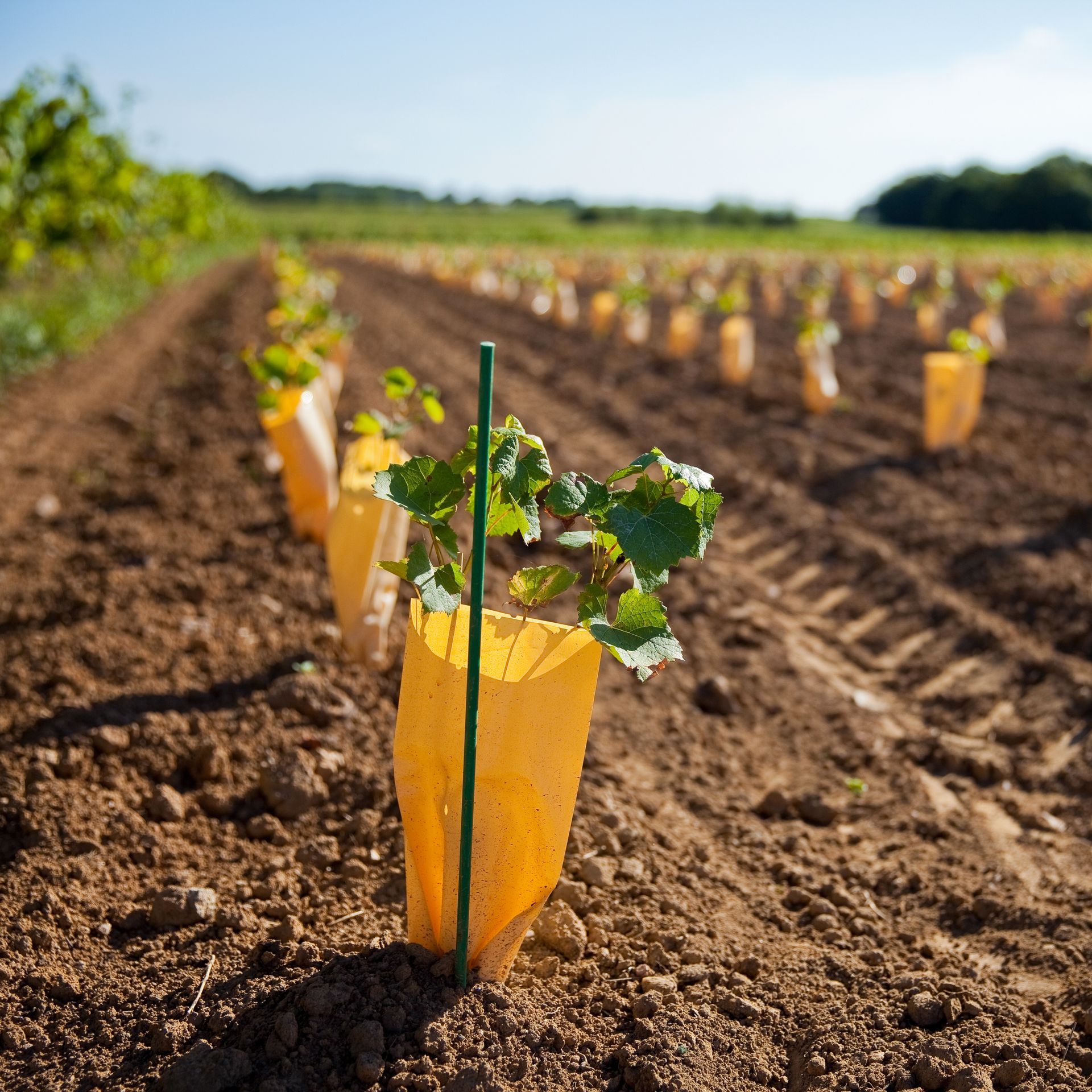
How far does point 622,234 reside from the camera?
56.5 metres

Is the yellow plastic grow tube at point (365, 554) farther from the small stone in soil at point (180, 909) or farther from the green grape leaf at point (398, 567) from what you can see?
the green grape leaf at point (398, 567)

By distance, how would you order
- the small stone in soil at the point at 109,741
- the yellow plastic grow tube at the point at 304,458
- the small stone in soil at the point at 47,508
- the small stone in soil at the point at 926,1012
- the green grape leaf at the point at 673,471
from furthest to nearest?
the small stone in soil at the point at 47,508 → the yellow plastic grow tube at the point at 304,458 → the small stone in soil at the point at 109,741 → the small stone in soil at the point at 926,1012 → the green grape leaf at the point at 673,471

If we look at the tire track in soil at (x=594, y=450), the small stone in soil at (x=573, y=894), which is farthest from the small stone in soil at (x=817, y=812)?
the small stone in soil at (x=573, y=894)

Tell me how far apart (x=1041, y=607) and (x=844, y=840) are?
235 cm

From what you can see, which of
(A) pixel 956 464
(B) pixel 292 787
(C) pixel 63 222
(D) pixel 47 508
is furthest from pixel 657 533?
(C) pixel 63 222

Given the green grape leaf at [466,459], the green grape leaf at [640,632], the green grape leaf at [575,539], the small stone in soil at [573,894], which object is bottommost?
the small stone in soil at [573,894]

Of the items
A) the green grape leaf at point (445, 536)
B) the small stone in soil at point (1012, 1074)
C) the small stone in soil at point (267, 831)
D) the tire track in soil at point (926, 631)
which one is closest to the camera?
the green grape leaf at point (445, 536)

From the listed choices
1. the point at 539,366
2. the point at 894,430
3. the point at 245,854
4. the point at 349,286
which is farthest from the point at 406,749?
the point at 349,286

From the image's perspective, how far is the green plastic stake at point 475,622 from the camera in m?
1.81

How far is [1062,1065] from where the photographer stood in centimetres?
210

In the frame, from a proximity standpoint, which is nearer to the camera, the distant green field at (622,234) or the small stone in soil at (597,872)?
the small stone in soil at (597,872)

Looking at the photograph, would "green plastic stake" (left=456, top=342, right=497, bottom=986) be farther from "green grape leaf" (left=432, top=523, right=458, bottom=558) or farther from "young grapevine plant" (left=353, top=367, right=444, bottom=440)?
"young grapevine plant" (left=353, top=367, right=444, bottom=440)

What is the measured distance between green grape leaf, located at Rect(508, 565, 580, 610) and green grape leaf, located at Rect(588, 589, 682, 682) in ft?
0.56

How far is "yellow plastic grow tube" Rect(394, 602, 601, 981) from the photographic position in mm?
1936
